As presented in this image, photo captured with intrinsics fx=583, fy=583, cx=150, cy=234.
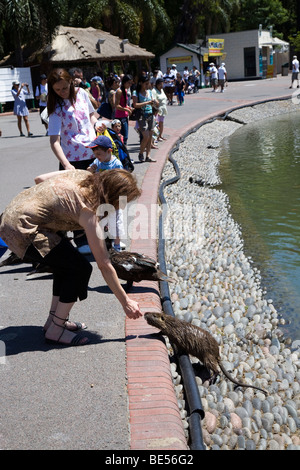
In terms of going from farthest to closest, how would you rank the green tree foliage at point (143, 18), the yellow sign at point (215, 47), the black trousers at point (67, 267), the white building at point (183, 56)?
the yellow sign at point (215, 47) < the white building at point (183, 56) < the green tree foliage at point (143, 18) < the black trousers at point (67, 267)

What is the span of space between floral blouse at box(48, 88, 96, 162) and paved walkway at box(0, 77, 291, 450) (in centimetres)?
146

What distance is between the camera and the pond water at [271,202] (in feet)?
25.3

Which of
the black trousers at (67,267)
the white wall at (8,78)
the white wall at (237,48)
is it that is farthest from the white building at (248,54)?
the black trousers at (67,267)

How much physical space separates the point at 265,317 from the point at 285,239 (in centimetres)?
329

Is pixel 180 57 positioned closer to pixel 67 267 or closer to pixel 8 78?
pixel 8 78

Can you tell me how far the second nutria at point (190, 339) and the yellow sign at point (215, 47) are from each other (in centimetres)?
4307

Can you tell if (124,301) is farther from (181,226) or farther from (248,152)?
(248,152)

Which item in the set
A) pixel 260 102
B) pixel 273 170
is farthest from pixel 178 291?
pixel 260 102

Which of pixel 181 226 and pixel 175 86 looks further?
pixel 175 86

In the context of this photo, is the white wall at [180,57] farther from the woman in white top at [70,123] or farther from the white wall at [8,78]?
the woman in white top at [70,123]

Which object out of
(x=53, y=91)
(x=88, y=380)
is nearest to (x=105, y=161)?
(x=53, y=91)

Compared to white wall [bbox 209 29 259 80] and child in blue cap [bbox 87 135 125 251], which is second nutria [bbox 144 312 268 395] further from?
white wall [bbox 209 29 259 80]

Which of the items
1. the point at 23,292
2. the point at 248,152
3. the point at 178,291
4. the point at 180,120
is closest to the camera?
the point at 23,292

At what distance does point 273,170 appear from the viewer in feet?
50.5
